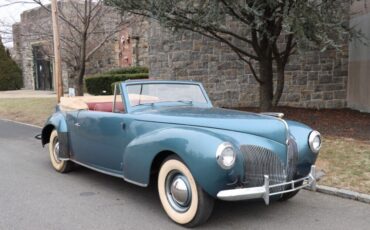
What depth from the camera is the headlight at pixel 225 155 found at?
13.5 ft

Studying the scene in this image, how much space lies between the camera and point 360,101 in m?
12.8

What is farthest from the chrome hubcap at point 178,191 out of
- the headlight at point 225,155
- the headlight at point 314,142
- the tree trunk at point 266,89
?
the tree trunk at point 266,89

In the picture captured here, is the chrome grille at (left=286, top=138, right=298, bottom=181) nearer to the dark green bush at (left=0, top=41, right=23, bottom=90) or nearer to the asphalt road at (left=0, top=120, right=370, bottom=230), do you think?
the asphalt road at (left=0, top=120, right=370, bottom=230)

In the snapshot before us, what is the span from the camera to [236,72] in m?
14.0

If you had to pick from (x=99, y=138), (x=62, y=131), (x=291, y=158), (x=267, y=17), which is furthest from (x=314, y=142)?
(x=267, y=17)

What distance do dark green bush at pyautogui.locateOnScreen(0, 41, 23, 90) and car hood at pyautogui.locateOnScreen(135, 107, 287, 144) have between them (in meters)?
26.8

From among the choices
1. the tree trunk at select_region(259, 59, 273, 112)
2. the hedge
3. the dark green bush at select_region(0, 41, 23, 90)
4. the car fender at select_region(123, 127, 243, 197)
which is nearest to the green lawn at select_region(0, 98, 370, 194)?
the tree trunk at select_region(259, 59, 273, 112)

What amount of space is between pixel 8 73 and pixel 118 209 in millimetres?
27026

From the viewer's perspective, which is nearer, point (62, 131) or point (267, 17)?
point (62, 131)

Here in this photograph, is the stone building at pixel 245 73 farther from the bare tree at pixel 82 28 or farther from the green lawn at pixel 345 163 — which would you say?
the green lawn at pixel 345 163

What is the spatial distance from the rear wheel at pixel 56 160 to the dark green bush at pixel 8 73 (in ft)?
79.7

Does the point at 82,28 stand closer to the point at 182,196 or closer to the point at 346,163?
the point at 346,163

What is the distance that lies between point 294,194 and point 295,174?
2.25ft

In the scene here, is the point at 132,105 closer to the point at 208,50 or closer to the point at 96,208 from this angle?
the point at 96,208
